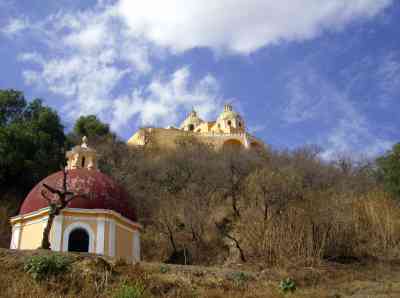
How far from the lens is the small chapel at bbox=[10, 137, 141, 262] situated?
747 inches

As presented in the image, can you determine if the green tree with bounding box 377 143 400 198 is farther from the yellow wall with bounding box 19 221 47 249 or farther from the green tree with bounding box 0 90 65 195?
the green tree with bounding box 0 90 65 195

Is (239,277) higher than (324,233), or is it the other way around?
(324,233)

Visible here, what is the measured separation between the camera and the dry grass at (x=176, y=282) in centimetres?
1121

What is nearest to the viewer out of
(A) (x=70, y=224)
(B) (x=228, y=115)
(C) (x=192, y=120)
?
(A) (x=70, y=224)

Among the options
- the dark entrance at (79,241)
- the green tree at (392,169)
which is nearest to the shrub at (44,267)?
the dark entrance at (79,241)

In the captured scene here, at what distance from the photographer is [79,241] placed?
19625 millimetres

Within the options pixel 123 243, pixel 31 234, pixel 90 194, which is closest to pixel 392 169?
pixel 123 243

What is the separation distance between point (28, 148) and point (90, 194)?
11.0 metres

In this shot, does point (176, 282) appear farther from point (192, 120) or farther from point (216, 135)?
point (192, 120)

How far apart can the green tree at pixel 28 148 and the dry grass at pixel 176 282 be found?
15.6 metres

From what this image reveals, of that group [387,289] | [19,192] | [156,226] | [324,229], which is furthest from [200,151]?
[387,289]

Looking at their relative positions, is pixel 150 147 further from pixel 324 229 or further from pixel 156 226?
pixel 324 229

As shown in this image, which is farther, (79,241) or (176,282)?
(79,241)

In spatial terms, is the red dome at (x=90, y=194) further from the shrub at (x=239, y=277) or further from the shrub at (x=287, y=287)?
the shrub at (x=287, y=287)
